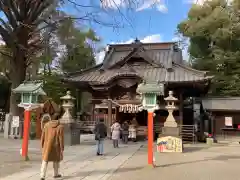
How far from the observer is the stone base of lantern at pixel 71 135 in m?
16.3

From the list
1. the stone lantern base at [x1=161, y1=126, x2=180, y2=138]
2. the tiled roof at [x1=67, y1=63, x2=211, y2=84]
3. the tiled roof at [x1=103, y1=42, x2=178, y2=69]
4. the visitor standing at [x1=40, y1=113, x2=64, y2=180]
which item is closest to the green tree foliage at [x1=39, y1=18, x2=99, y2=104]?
the tiled roof at [x1=103, y1=42, x2=178, y2=69]

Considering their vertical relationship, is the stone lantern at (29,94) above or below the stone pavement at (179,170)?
above

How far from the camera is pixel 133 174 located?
834cm

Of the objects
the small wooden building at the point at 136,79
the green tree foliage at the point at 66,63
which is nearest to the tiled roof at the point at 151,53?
the small wooden building at the point at 136,79

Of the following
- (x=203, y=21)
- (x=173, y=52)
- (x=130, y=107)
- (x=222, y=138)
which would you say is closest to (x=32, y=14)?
(x=130, y=107)

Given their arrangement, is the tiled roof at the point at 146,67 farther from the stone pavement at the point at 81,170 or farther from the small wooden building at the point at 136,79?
the stone pavement at the point at 81,170

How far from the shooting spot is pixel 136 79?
20234 mm

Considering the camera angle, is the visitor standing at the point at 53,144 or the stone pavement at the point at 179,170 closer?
the visitor standing at the point at 53,144

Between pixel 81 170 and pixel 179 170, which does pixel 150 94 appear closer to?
pixel 179 170

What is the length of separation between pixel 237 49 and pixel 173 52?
34.2 feet

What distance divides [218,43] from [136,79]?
610 inches

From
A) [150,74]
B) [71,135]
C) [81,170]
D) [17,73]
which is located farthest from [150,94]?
[17,73]

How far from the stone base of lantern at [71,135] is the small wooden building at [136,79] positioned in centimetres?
424

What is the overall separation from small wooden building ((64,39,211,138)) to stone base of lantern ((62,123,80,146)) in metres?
4.24
